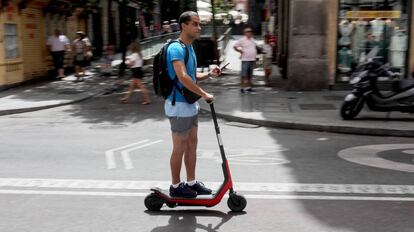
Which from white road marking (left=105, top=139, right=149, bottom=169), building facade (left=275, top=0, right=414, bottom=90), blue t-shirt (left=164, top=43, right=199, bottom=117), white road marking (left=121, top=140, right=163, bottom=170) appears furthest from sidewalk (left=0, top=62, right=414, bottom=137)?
blue t-shirt (left=164, top=43, right=199, bottom=117)

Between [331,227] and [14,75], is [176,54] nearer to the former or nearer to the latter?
[331,227]

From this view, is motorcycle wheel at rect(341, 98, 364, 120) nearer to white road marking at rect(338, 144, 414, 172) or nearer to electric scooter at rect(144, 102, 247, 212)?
white road marking at rect(338, 144, 414, 172)

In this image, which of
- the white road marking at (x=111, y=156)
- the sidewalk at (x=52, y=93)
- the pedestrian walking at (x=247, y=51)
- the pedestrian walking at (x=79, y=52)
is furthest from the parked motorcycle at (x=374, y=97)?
the pedestrian walking at (x=79, y=52)

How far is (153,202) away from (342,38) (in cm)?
1153

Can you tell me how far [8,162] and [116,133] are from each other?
2802 mm

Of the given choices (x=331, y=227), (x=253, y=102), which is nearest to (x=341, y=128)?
(x=253, y=102)

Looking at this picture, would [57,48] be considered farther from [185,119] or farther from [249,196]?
[185,119]

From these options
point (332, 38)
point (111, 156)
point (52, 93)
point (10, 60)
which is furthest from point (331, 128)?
point (10, 60)

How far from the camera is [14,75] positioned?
17812 mm

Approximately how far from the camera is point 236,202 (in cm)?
532

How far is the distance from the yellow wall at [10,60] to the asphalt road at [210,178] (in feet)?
22.9

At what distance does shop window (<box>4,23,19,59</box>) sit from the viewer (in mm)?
17195

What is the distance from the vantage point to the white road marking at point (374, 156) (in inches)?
Answer: 285

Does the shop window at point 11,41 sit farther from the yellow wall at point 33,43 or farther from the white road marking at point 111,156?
the white road marking at point 111,156
